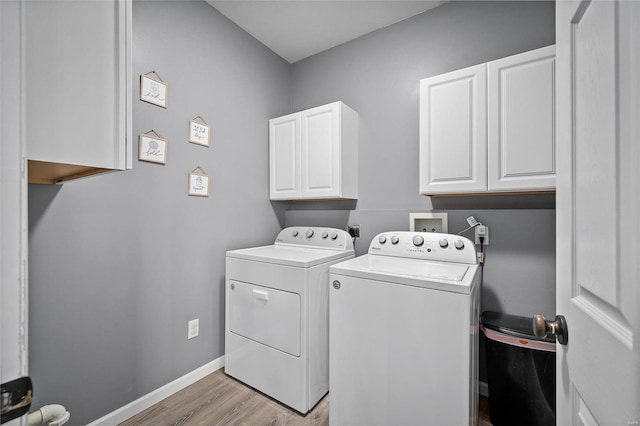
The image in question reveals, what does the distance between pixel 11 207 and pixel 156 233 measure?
1.41m

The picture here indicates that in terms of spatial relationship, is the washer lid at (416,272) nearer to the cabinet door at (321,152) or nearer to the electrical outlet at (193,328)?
the cabinet door at (321,152)

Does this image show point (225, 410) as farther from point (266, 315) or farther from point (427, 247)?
point (427, 247)

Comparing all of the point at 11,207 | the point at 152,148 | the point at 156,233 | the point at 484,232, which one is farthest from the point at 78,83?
the point at 484,232

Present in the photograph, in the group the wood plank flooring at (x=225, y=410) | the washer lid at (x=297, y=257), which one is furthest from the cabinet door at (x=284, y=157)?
the wood plank flooring at (x=225, y=410)

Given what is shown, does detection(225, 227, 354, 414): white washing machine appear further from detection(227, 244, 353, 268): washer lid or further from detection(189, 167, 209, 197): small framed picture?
detection(189, 167, 209, 197): small framed picture

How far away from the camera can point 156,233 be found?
1.72 m

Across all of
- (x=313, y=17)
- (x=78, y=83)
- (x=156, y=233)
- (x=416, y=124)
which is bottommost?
(x=156, y=233)

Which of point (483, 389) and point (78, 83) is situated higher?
point (78, 83)

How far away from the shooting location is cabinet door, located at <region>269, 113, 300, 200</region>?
92.4 inches

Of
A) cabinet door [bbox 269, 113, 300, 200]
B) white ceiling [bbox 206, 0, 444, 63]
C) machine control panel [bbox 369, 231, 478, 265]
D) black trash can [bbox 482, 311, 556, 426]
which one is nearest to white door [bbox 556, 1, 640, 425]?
black trash can [bbox 482, 311, 556, 426]

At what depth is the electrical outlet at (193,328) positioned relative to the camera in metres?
1.90

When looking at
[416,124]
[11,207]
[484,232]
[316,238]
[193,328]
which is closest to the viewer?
[11,207]

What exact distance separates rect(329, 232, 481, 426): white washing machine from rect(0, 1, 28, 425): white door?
3.92ft

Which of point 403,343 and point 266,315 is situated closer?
point 403,343
